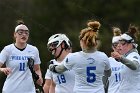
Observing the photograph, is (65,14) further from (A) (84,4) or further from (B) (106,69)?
(B) (106,69)

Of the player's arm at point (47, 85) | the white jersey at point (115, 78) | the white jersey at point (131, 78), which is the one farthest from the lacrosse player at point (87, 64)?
the white jersey at point (115, 78)

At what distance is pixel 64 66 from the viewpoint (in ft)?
45.4

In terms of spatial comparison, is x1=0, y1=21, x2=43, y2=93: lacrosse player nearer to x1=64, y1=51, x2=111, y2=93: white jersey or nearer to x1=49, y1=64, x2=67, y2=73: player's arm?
x1=49, y1=64, x2=67, y2=73: player's arm

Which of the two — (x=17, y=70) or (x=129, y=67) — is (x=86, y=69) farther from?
(x=17, y=70)

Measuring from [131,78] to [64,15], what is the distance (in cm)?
2618

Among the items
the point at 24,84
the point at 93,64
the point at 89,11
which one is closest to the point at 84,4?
the point at 89,11

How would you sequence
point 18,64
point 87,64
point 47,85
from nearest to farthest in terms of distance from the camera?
point 87,64 < point 47,85 < point 18,64

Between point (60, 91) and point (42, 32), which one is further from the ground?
point (42, 32)

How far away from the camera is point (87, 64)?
13.6 meters

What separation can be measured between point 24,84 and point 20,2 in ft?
91.3

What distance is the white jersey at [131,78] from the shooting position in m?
14.6

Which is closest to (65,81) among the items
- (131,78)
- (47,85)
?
(47,85)

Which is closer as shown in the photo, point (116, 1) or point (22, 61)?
point (22, 61)

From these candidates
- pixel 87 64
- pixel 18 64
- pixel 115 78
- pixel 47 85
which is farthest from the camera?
pixel 115 78
